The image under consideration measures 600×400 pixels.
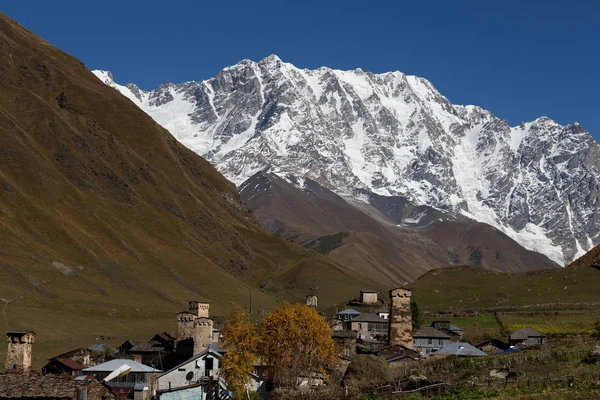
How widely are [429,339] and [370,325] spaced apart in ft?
60.8

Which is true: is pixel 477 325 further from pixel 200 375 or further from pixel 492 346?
pixel 200 375

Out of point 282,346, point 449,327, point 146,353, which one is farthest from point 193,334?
point 449,327

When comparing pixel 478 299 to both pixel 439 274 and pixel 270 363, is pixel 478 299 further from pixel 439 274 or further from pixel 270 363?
pixel 270 363

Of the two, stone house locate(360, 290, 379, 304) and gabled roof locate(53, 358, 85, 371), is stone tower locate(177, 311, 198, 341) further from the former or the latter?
stone house locate(360, 290, 379, 304)

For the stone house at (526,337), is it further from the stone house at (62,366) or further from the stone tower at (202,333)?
the stone house at (62,366)

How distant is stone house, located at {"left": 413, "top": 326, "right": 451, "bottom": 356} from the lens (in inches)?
4181

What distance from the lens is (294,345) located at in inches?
2926

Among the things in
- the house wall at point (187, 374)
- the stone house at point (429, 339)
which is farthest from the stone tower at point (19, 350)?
the stone house at point (429, 339)

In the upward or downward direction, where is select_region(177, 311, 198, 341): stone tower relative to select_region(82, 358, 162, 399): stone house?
upward

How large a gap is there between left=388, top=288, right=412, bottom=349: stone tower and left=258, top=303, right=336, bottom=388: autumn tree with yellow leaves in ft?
59.9

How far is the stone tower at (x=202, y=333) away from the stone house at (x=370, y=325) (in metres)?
36.8

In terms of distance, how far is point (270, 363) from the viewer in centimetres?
7338

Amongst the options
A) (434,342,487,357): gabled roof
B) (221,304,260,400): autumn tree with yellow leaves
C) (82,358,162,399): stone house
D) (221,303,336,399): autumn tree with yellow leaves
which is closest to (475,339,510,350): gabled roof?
(434,342,487,357): gabled roof

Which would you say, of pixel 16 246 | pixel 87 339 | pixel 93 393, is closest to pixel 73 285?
pixel 16 246
